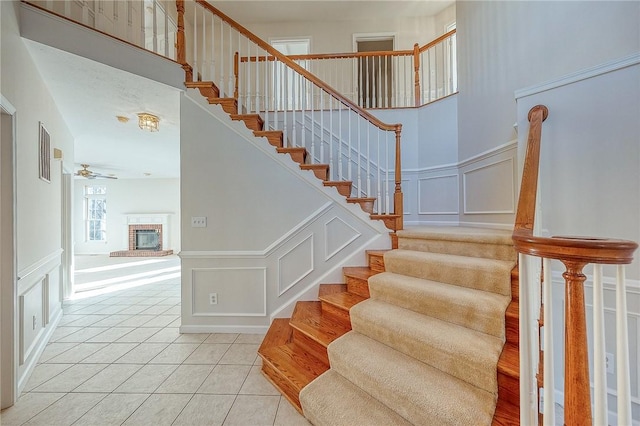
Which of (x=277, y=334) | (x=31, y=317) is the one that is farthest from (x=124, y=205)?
(x=277, y=334)

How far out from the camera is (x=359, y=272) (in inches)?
96.7

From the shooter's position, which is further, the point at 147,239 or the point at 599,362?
the point at 147,239

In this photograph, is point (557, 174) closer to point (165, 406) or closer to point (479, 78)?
point (479, 78)

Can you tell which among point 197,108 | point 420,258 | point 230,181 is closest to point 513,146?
point 420,258

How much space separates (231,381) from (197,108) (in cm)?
257

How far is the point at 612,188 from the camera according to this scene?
1.58 m

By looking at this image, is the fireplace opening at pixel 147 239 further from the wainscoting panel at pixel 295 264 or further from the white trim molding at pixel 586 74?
the white trim molding at pixel 586 74

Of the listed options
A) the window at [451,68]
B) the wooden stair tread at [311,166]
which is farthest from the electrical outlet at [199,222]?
the window at [451,68]

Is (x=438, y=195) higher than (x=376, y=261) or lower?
higher

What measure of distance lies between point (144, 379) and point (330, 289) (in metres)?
1.63

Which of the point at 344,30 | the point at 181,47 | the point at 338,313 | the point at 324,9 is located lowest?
the point at 338,313

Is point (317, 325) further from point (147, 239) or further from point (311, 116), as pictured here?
point (147, 239)

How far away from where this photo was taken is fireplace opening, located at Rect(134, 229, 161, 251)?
8.23m

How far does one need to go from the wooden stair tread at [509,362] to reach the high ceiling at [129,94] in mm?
3406
